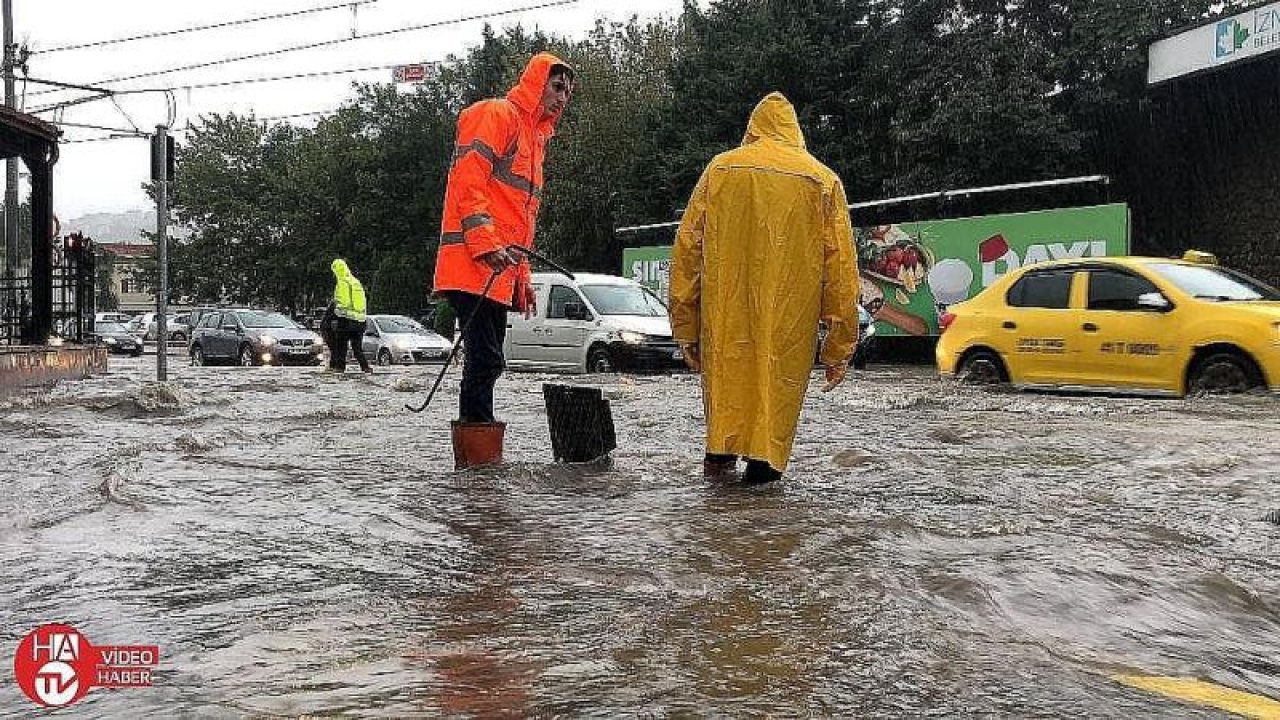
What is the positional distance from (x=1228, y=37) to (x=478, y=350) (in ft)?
60.3

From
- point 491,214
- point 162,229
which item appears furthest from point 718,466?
point 162,229

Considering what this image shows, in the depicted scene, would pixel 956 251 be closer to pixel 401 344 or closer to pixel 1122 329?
pixel 1122 329

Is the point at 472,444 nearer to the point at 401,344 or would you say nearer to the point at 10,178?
the point at 401,344

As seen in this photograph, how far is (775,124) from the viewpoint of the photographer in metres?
5.45

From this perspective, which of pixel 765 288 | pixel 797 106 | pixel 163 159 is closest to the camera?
pixel 765 288

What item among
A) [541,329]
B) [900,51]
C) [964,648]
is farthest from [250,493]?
[900,51]

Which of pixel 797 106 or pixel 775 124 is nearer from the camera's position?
pixel 775 124

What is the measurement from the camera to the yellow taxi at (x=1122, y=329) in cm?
1020

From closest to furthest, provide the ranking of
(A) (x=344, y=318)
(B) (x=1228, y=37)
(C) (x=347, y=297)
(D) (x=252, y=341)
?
(C) (x=347, y=297) < (A) (x=344, y=318) < (B) (x=1228, y=37) < (D) (x=252, y=341)

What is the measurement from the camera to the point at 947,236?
21688mm

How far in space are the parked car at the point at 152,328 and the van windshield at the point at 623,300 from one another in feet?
98.7

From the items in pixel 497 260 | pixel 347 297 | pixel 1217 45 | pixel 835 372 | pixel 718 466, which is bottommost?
pixel 718 466

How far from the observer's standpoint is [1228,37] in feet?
65.4

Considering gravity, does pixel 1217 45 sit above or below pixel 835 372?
above
